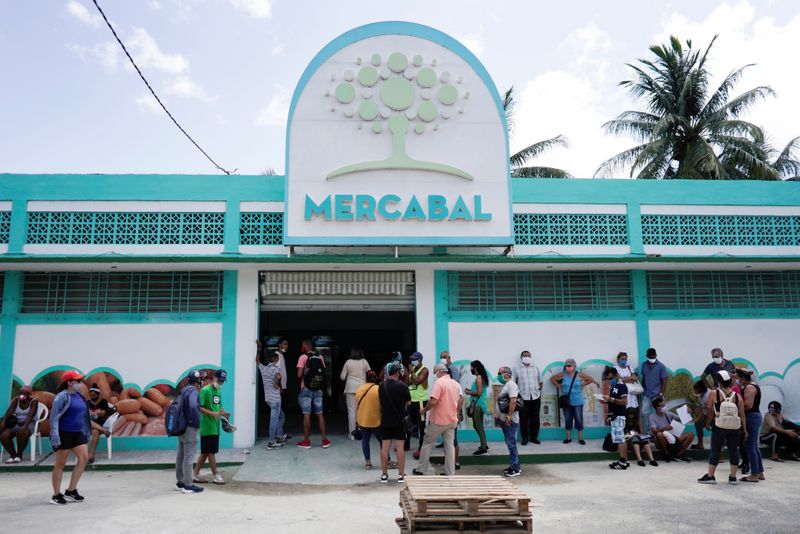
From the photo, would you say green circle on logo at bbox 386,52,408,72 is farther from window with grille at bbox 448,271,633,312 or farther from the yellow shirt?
the yellow shirt

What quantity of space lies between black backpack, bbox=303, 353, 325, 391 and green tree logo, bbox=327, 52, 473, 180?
3.71 metres

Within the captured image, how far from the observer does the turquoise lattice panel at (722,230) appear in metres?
13.0

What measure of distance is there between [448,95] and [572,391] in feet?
20.5

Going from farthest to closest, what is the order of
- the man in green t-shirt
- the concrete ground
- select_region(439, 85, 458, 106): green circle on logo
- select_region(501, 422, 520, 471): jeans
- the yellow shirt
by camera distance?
select_region(439, 85, 458, 106): green circle on logo, select_region(501, 422, 520, 471): jeans, the yellow shirt, the man in green t-shirt, the concrete ground

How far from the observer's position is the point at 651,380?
12.1 meters

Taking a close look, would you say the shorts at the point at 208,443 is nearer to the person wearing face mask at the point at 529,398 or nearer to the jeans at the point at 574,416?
the person wearing face mask at the point at 529,398

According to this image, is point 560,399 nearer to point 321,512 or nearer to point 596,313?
point 596,313

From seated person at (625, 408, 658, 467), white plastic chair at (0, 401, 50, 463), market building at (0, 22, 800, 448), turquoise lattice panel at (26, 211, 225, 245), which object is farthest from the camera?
turquoise lattice panel at (26, 211, 225, 245)

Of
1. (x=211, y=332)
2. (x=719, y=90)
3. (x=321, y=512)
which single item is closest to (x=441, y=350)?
(x=211, y=332)

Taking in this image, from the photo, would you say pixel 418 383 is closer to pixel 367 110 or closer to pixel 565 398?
pixel 565 398

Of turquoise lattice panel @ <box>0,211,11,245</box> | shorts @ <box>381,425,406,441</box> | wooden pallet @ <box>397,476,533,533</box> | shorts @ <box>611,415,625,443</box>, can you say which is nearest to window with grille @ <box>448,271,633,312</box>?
shorts @ <box>611,415,625,443</box>

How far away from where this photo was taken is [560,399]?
39.9ft

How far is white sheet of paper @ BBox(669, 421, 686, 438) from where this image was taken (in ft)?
36.6

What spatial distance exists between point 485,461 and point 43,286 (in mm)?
8909
